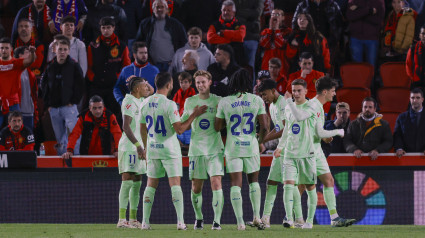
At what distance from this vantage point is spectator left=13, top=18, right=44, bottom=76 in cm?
1559

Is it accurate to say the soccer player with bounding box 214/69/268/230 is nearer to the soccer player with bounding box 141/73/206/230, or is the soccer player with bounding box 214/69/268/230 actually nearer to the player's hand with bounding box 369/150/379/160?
the soccer player with bounding box 141/73/206/230

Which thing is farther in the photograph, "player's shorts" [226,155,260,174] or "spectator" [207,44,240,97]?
"spectator" [207,44,240,97]

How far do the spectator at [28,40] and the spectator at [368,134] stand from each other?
616cm

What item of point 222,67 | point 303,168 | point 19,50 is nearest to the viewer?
point 303,168

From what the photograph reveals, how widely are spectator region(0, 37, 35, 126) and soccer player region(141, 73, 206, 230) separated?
178 inches

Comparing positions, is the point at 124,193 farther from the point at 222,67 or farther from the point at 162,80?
the point at 222,67

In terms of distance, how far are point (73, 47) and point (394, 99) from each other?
6161 mm

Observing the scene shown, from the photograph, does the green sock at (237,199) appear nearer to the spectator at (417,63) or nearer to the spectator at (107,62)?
the spectator at (107,62)

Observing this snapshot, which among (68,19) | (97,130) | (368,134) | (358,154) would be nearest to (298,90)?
(358,154)

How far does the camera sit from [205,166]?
10.6 m

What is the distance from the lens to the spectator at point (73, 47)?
1532 centimetres

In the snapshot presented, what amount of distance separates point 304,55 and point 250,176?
440 centimetres

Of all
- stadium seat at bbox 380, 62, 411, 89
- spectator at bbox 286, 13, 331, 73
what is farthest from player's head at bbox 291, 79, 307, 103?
stadium seat at bbox 380, 62, 411, 89

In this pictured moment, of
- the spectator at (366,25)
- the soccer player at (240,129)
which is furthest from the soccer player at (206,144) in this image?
the spectator at (366,25)
